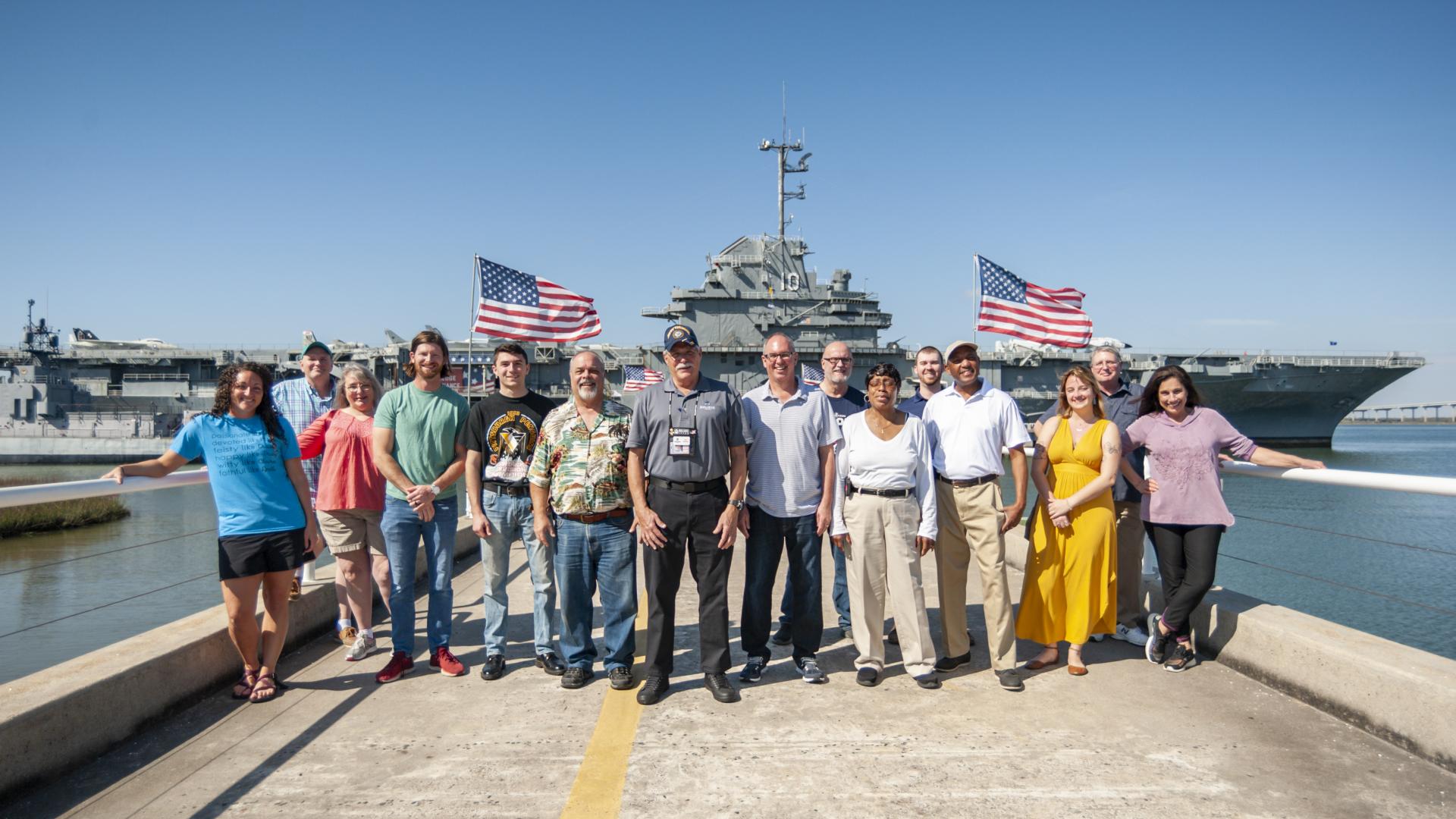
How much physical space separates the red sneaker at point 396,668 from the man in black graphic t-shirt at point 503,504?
1.40 ft

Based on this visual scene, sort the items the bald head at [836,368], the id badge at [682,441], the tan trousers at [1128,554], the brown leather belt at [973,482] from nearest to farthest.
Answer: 1. the id badge at [682,441]
2. the brown leather belt at [973,482]
3. the tan trousers at [1128,554]
4. the bald head at [836,368]

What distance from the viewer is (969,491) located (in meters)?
4.15

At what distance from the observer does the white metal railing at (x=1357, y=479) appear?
11.2 feet

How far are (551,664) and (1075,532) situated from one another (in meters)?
3.06

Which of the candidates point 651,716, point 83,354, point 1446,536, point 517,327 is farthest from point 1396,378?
point 83,354

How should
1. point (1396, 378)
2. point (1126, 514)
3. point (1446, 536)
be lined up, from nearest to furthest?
point (1126, 514), point (1446, 536), point (1396, 378)

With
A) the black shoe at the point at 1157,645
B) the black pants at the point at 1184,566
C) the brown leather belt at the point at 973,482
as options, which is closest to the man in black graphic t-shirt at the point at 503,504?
the brown leather belt at the point at 973,482

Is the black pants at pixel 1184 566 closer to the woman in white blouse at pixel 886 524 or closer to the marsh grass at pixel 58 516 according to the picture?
the woman in white blouse at pixel 886 524

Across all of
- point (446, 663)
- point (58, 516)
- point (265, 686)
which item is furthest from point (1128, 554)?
point (58, 516)

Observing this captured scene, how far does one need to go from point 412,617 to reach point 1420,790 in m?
4.64

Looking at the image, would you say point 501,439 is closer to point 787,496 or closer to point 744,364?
point 787,496

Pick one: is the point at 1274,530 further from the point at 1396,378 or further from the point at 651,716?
the point at 1396,378

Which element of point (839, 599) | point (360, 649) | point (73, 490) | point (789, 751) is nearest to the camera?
point (789, 751)

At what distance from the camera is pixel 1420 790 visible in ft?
8.91
